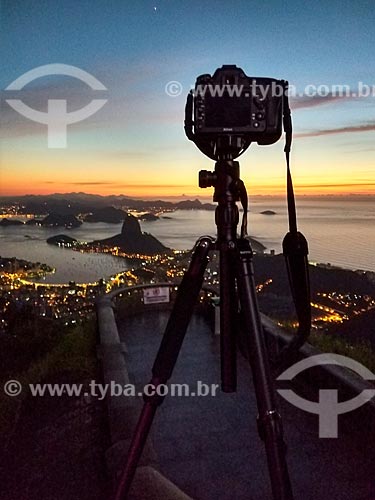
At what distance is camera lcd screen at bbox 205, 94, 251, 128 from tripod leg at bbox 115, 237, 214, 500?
0.47m

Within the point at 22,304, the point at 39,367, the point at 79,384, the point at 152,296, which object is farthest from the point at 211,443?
the point at 22,304

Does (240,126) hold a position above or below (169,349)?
above

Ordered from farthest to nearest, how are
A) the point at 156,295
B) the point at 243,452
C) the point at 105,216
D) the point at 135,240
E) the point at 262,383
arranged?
the point at 105,216 → the point at 135,240 → the point at 156,295 → the point at 243,452 → the point at 262,383

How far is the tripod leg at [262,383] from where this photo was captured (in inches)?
58.6

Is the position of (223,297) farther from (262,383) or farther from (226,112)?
(226,112)

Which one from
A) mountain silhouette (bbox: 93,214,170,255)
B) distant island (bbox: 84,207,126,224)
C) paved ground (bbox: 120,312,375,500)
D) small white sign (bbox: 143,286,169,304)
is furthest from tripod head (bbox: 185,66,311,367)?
distant island (bbox: 84,207,126,224)

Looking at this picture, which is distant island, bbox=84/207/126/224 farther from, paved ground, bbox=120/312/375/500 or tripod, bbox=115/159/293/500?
tripod, bbox=115/159/293/500

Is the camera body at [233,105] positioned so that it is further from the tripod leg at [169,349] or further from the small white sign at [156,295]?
the small white sign at [156,295]

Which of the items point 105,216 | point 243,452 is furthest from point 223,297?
point 105,216

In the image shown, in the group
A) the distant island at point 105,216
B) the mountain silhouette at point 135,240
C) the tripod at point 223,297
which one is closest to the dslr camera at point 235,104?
the tripod at point 223,297

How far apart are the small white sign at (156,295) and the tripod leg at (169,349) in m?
5.14

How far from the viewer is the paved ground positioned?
7.85ft

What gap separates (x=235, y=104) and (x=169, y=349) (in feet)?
2.95

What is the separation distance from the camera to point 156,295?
23.0ft
